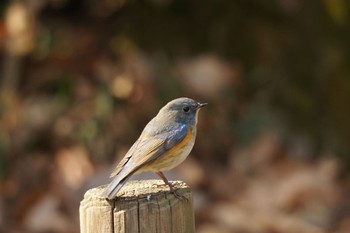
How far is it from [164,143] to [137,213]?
0.71m

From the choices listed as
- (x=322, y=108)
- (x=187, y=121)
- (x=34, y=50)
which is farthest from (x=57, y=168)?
(x=187, y=121)

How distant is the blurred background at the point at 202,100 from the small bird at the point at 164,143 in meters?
4.58

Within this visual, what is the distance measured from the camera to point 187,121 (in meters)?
5.20

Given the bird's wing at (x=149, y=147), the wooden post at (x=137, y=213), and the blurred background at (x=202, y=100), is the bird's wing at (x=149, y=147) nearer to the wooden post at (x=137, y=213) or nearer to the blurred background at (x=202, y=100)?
the wooden post at (x=137, y=213)

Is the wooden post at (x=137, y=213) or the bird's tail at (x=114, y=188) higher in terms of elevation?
the bird's tail at (x=114, y=188)

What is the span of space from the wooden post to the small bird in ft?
0.59

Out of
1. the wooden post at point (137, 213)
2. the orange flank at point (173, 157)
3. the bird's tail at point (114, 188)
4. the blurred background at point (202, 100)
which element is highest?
the blurred background at point (202, 100)

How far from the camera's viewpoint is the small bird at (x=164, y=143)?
480 cm

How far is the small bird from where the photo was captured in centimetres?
480

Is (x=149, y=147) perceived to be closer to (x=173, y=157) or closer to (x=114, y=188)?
(x=173, y=157)

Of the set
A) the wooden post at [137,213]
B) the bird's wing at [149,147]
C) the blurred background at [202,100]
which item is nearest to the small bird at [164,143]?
the bird's wing at [149,147]

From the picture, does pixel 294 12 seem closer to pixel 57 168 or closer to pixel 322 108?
pixel 322 108

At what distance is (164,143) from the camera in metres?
5.00

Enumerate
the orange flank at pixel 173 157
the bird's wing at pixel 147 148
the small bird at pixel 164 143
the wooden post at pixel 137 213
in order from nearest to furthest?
1. the wooden post at pixel 137 213
2. the bird's wing at pixel 147 148
3. the small bird at pixel 164 143
4. the orange flank at pixel 173 157
